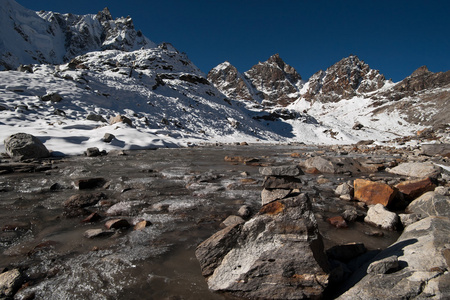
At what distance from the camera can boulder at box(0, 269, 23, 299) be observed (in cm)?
238

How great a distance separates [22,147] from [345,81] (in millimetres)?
175535

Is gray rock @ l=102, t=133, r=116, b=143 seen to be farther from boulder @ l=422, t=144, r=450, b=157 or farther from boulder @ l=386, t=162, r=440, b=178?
boulder @ l=422, t=144, r=450, b=157

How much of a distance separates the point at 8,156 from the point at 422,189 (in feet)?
59.0

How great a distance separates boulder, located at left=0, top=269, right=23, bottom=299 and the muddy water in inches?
4.3

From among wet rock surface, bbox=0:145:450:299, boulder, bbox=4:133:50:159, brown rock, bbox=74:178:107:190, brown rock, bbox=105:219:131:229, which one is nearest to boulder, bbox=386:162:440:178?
wet rock surface, bbox=0:145:450:299

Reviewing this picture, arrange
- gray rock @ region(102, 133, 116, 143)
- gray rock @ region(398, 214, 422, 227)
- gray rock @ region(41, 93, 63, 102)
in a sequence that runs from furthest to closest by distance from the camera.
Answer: gray rock @ region(41, 93, 63, 102) → gray rock @ region(102, 133, 116, 143) → gray rock @ region(398, 214, 422, 227)

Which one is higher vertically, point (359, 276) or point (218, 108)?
point (218, 108)

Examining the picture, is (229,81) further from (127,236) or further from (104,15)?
(127,236)

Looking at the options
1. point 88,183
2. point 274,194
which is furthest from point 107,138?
point 274,194

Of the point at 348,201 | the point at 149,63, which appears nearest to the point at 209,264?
the point at 348,201

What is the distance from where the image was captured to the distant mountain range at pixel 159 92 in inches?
1120

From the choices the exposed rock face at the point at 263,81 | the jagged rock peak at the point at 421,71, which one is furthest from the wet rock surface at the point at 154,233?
the jagged rock peak at the point at 421,71

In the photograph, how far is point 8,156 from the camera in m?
11.9

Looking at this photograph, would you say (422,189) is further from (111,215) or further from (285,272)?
(111,215)
